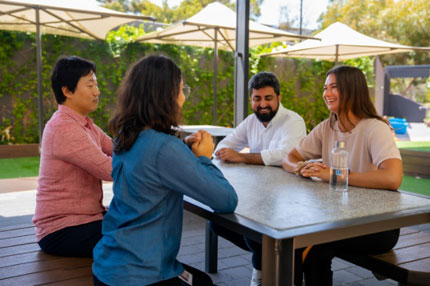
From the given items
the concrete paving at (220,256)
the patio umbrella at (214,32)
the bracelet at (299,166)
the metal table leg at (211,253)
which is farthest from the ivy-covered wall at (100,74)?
the bracelet at (299,166)

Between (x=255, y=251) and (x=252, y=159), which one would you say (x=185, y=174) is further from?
(x=252, y=159)

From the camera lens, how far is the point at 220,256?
330cm

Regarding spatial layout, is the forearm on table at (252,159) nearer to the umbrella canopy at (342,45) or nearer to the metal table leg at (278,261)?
the metal table leg at (278,261)

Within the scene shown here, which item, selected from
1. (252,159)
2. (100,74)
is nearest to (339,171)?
(252,159)

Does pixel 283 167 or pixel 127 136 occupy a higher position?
pixel 127 136

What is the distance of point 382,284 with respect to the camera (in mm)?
2795

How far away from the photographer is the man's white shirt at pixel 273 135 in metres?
2.70

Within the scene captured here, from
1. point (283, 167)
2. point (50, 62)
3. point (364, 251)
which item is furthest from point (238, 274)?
point (50, 62)

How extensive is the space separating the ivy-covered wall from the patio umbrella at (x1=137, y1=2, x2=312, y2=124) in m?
0.94

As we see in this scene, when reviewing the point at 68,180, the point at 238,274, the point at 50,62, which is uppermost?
the point at 50,62

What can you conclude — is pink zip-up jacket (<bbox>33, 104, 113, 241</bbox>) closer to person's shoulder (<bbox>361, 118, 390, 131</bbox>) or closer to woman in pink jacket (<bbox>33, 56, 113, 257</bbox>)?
woman in pink jacket (<bbox>33, 56, 113, 257</bbox>)

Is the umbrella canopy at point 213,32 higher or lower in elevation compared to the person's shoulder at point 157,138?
higher

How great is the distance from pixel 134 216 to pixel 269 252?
1.44ft

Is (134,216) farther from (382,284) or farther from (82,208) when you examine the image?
(382,284)
